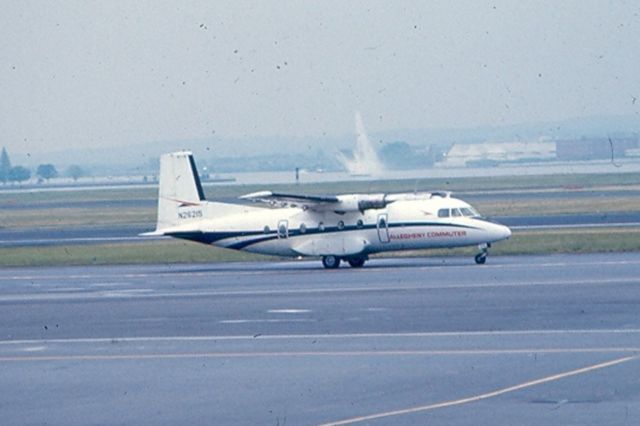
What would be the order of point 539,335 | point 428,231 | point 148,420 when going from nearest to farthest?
point 148,420
point 539,335
point 428,231

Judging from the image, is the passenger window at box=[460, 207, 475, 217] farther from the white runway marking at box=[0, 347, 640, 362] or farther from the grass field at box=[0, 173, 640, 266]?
the white runway marking at box=[0, 347, 640, 362]

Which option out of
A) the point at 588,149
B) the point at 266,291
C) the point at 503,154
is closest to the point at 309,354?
the point at 266,291

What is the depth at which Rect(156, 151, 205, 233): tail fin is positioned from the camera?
39.4m

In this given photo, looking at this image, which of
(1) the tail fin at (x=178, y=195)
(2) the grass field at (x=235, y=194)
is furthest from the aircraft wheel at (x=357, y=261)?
(1) the tail fin at (x=178, y=195)

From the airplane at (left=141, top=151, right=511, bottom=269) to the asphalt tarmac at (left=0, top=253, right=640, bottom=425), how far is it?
10.2ft

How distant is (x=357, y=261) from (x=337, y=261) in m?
0.62

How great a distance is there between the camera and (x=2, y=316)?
26.9 m

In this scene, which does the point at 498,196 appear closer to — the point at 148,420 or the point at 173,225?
the point at 173,225

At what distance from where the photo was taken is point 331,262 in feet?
126

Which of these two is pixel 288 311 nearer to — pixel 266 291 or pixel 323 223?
pixel 266 291

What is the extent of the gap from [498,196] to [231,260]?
148ft

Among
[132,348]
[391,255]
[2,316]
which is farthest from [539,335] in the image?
[391,255]

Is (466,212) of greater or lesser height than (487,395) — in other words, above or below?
above

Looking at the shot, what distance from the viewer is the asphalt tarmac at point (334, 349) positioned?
48.2 ft
